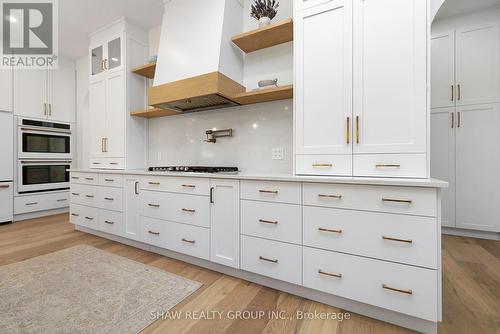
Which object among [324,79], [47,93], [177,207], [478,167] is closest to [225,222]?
[177,207]

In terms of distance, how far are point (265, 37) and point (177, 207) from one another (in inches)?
70.0

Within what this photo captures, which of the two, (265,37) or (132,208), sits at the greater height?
(265,37)

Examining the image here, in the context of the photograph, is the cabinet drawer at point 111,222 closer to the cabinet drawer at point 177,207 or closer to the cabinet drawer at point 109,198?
the cabinet drawer at point 109,198

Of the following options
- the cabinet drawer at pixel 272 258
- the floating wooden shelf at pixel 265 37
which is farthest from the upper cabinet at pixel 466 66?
the cabinet drawer at pixel 272 258

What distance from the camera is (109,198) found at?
266cm

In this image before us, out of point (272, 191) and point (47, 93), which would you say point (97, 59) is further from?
point (272, 191)

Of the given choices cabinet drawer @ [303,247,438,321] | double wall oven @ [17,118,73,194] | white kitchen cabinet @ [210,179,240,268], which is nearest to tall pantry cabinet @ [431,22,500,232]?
cabinet drawer @ [303,247,438,321]

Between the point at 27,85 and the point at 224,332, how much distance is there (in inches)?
186

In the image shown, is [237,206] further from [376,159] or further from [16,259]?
[16,259]

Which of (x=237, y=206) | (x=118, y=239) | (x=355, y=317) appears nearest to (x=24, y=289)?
(x=118, y=239)

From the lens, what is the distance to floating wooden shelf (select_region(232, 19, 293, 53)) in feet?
6.40

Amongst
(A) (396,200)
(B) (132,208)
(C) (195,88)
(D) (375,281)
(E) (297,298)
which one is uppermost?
(C) (195,88)

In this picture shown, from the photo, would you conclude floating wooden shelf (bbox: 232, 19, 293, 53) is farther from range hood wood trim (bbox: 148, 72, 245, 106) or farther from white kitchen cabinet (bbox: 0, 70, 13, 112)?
white kitchen cabinet (bbox: 0, 70, 13, 112)

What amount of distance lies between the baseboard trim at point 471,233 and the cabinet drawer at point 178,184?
10.2 feet
